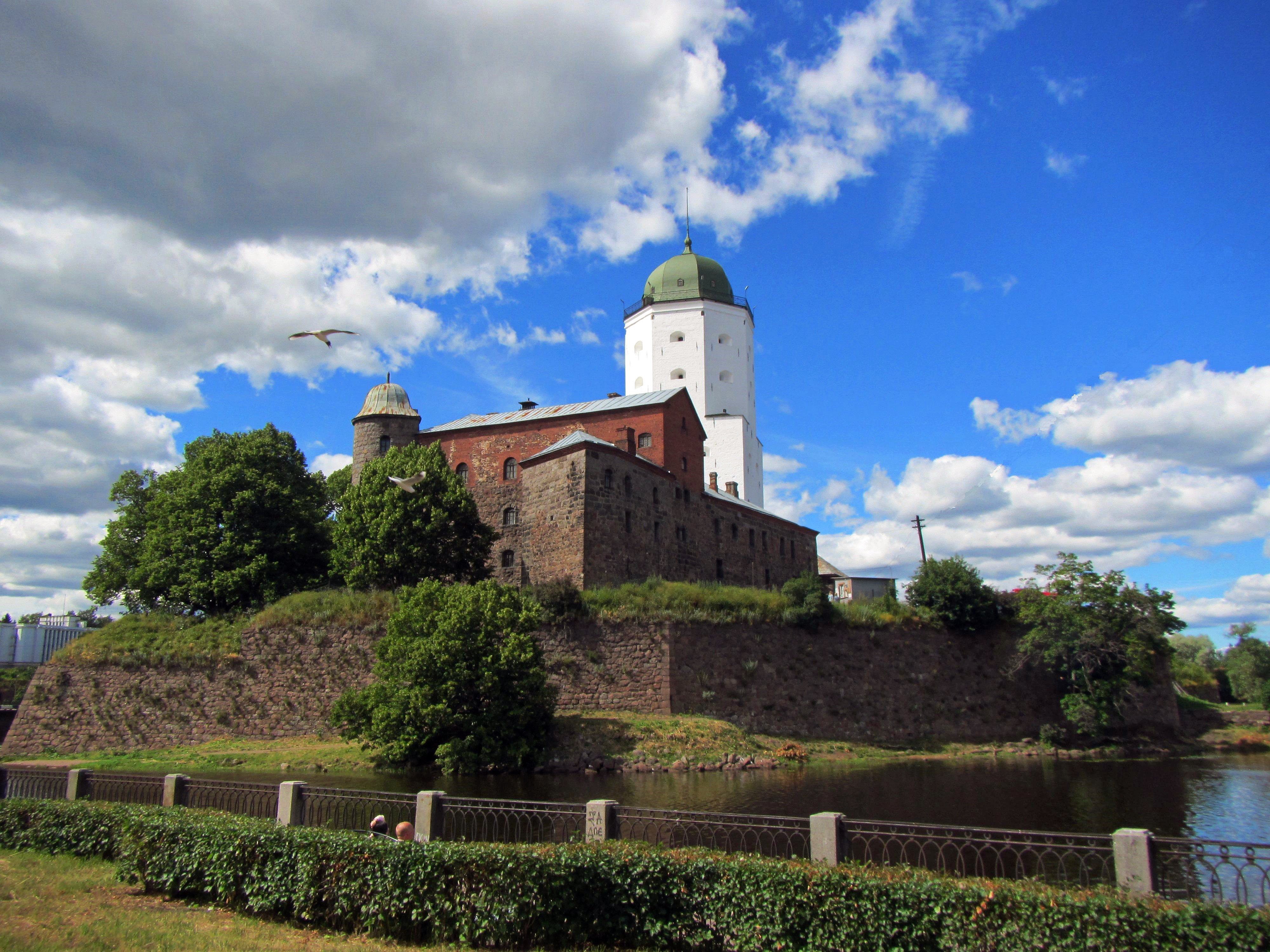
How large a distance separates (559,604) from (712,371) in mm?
36124

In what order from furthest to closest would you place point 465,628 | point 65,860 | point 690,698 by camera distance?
point 690,698, point 465,628, point 65,860

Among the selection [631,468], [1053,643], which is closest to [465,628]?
[631,468]

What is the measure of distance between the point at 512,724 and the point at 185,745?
17329mm

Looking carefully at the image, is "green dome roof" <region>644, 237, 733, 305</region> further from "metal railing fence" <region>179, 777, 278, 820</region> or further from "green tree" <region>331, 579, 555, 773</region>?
"metal railing fence" <region>179, 777, 278, 820</region>

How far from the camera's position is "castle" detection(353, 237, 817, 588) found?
4169 cm

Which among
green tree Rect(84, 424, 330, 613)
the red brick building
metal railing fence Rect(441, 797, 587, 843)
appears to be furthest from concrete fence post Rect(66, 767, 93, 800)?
green tree Rect(84, 424, 330, 613)

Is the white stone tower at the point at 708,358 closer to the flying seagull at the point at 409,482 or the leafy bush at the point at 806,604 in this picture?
the leafy bush at the point at 806,604

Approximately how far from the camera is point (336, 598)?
38875 mm

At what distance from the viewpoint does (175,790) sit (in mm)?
15477

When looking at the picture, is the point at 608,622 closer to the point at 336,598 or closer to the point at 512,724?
the point at 512,724

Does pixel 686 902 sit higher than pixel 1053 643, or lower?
lower

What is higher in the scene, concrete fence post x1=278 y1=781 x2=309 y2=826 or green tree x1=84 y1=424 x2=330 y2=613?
green tree x1=84 y1=424 x2=330 y2=613

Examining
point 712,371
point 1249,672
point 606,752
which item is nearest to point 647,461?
point 606,752

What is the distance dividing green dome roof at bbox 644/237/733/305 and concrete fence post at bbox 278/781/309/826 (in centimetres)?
5962
